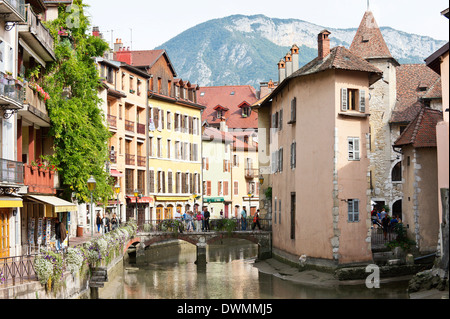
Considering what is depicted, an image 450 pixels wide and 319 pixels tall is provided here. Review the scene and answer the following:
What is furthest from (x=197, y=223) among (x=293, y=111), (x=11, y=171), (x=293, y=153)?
(x=11, y=171)

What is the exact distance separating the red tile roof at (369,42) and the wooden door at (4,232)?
4043 centimetres

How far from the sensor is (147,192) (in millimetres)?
64750

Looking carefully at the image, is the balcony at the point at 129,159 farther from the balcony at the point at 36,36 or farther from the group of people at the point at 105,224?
the balcony at the point at 36,36

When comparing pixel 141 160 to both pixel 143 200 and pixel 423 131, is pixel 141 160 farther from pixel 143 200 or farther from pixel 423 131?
pixel 423 131

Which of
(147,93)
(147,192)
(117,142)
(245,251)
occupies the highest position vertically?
(147,93)

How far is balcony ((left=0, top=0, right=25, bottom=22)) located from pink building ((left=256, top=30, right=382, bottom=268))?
586 inches

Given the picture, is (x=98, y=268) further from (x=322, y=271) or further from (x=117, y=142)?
Answer: (x=117, y=142)

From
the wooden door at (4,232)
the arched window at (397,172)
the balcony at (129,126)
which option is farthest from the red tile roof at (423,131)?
the balcony at (129,126)

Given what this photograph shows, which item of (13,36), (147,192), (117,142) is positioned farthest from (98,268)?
(147,192)

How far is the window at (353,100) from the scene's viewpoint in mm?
36750

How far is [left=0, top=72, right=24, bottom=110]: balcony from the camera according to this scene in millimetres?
28092

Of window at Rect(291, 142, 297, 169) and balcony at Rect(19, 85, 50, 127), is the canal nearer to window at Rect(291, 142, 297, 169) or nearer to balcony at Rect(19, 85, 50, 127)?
window at Rect(291, 142, 297, 169)
